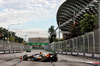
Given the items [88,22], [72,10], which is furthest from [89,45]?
[72,10]

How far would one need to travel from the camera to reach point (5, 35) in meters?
154

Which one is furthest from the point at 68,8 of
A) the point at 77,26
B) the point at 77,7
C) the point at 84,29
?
the point at 84,29

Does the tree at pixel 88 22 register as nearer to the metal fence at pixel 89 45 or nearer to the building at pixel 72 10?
the metal fence at pixel 89 45

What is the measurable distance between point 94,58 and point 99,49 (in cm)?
206

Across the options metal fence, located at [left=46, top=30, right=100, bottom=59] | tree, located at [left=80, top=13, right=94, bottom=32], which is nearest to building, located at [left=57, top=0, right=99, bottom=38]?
tree, located at [left=80, top=13, right=94, bottom=32]

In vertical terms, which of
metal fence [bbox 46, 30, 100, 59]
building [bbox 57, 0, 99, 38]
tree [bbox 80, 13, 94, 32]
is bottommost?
metal fence [bbox 46, 30, 100, 59]

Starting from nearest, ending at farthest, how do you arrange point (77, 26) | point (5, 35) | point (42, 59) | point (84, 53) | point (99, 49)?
point (42, 59)
point (99, 49)
point (84, 53)
point (77, 26)
point (5, 35)

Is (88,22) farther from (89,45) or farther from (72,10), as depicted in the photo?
(72,10)

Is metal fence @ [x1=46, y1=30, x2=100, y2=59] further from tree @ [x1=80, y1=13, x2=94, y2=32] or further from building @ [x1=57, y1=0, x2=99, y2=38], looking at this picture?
building @ [x1=57, y1=0, x2=99, y2=38]

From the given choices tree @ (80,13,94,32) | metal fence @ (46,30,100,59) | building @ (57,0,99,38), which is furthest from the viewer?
building @ (57,0,99,38)

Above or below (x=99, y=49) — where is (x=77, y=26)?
above

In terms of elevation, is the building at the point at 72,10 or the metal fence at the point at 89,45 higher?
the building at the point at 72,10

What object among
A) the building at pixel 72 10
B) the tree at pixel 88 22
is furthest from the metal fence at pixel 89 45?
the building at pixel 72 10

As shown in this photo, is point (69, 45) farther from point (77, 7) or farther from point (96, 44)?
point (77, 7)
